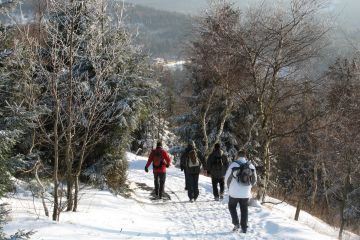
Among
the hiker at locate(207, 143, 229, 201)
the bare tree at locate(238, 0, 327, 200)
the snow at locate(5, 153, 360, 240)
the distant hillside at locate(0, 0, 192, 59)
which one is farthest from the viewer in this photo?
the hiker at locate(207, 143, 229, 201)

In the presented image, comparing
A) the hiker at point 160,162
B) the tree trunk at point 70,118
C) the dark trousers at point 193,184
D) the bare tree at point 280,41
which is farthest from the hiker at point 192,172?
the tree trunk at point 70,118

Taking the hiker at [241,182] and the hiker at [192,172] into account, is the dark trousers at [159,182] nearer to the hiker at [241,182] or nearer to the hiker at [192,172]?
the hiker at [192,172]

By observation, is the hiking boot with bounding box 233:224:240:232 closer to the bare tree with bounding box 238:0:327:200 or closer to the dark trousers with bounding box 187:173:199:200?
the bare tree with bounding box 238:0:327:200

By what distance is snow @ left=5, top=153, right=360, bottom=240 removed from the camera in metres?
8.79

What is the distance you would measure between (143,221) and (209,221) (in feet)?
5.83

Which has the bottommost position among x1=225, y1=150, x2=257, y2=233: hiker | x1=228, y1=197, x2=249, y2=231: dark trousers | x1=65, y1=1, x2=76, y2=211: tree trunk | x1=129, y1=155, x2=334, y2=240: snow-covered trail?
x1=129, y1=155, x2=334, y2=240: snow-covered trail

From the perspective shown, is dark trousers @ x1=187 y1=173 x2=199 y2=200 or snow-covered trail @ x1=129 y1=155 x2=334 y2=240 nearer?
snow-covered trail @ x1=129 y1=155 x2=334 y2=240

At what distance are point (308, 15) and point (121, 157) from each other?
25.0ft

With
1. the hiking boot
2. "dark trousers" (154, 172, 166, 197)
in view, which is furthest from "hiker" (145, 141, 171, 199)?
the hiking boot

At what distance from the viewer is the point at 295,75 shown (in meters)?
13.5

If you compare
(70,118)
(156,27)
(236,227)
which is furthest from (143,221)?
(156,27)

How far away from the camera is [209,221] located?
11289mm

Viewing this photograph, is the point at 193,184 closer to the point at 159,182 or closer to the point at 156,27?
the point at 159,182

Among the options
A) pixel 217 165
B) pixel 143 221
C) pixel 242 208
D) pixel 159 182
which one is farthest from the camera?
pixel 159 182
